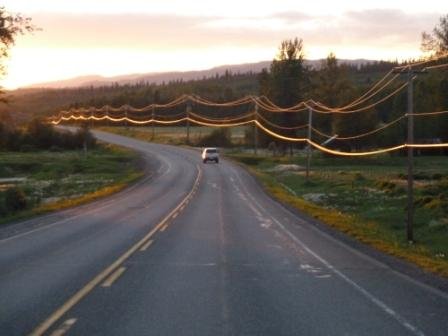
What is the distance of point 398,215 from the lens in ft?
97.2

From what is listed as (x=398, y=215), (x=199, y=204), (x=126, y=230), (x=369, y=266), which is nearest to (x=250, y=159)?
(x=199, y=204)

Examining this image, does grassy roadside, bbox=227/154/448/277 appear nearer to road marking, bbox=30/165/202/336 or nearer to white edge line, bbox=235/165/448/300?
white edge line, bbox=235/165/448/300

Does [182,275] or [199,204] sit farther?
[199,204]

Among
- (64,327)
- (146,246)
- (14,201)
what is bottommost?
(14,201)

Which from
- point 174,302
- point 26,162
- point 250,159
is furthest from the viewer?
point 250,159

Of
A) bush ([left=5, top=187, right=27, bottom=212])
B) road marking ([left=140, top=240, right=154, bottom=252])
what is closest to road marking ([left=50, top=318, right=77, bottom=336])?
road marking ([left=140, top=240, right=154, bottom=252])

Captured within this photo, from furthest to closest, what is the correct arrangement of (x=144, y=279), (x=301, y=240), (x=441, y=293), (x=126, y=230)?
1. (x=126, y=230)
2. (x=301, y=240)
3. (x=144, y=279)
4. (x=441, y=293)

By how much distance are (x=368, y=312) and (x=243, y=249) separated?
8105mm

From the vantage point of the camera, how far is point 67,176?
69125 millimetres

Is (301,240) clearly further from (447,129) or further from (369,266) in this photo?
(447,129)

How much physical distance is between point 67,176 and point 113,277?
5805 cm

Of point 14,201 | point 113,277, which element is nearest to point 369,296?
point 113,277

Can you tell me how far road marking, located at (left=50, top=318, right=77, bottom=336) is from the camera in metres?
8.08

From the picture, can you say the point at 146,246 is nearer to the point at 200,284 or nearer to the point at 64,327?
the point at 200,284
